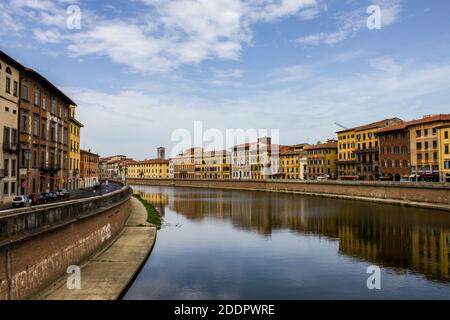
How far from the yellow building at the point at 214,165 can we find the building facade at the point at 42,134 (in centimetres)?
10110

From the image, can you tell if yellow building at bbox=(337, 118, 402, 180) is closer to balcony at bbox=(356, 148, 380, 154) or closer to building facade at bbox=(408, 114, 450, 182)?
balcony at bbox=(356, 148, 380, 154)

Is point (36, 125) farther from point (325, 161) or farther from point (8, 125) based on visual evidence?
point (325, 161)

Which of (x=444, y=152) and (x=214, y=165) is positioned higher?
(x=444, y=152)

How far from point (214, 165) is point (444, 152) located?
10633 centimetres

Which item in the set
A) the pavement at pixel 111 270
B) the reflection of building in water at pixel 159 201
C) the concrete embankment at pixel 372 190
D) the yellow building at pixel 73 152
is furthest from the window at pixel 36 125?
the concrete embankment at pixel 372 190

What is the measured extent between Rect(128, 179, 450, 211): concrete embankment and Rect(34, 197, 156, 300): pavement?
135 ft

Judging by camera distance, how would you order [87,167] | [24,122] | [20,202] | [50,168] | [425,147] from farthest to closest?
[87,167] < [425,147] < [50,168] < [24,122] < [20,202]

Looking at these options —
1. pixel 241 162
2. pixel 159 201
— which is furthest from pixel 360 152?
pixel 241 162

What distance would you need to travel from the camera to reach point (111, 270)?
69.7 ft

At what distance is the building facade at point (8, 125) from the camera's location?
3481cm

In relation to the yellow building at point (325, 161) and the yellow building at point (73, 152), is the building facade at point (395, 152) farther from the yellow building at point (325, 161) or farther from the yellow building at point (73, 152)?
the yellow building at point (73, 152)

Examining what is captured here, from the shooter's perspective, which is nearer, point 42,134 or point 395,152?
point 42,134

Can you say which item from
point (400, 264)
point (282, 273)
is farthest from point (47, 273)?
point (400, 264)
